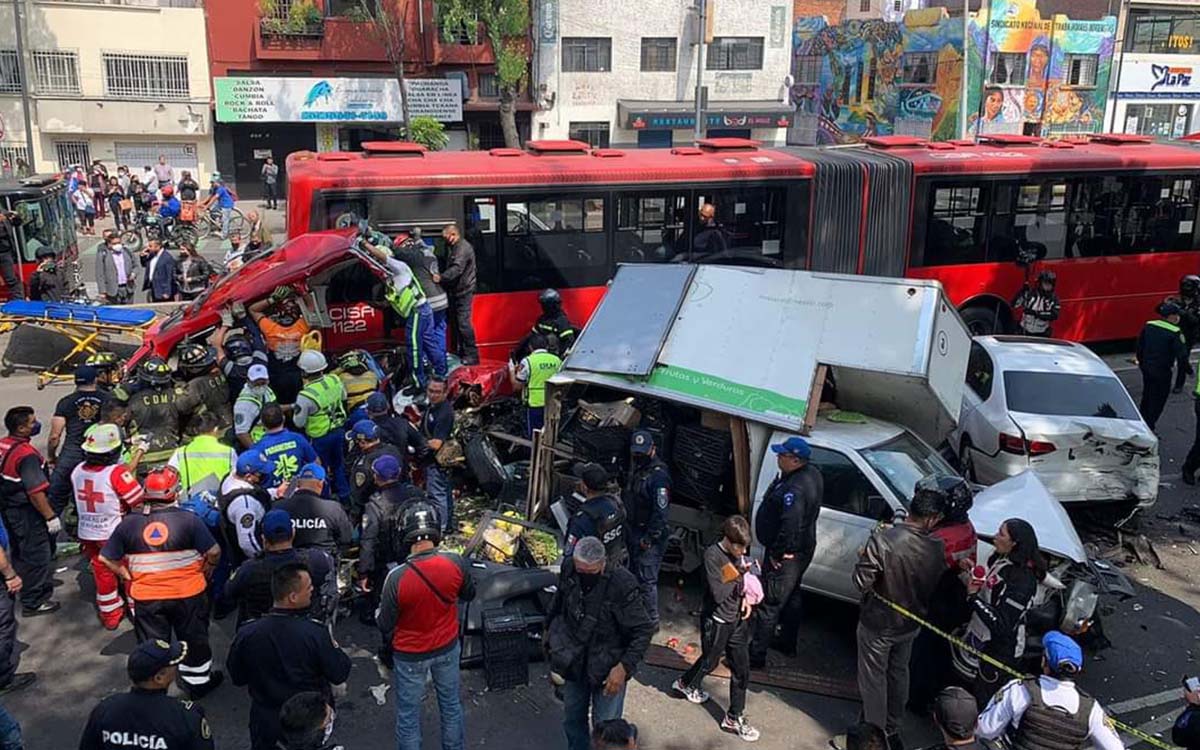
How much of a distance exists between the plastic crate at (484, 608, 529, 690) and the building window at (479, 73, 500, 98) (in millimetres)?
29824

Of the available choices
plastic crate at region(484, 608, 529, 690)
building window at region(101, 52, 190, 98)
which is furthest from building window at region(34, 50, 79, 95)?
plastic crate at region(484, 608, 529, 690)

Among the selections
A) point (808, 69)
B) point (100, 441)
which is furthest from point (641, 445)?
point (808, 69)

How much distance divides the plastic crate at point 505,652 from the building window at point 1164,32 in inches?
1788

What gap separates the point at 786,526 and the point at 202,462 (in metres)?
4.25

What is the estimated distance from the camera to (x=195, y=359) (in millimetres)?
9242

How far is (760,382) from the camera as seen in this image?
7.54 m

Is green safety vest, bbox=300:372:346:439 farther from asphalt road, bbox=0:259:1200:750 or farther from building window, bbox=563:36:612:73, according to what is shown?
building window, bbox=563:36:612:73

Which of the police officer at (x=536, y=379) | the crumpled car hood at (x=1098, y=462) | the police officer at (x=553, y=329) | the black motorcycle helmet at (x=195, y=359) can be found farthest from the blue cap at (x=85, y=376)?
the crumpled car hood at (x=1098, y=462)

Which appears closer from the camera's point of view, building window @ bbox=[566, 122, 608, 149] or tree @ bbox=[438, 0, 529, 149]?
tree @ bbox=[438, 0, 529, 149]

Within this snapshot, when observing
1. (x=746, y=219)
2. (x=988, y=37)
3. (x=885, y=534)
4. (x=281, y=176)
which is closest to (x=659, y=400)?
(x=885, y=534)

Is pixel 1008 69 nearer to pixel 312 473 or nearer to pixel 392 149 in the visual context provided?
pixel 392 149

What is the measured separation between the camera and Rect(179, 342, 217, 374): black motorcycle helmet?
9.22 metres

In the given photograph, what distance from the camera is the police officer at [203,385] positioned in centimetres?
888

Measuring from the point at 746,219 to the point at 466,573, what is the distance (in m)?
8.85
